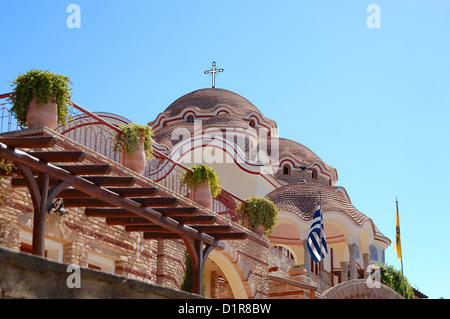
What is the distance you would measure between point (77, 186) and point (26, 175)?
0.99 meters

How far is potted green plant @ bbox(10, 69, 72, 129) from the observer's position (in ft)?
36.4

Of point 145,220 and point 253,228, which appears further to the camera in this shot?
point 253,228

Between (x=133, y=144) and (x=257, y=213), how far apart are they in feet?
16.1

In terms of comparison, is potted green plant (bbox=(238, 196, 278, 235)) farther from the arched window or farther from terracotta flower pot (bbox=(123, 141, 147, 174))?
the arched window

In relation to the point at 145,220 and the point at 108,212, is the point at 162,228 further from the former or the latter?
the point at 108,212

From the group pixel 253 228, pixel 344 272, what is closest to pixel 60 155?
pixel 253 228

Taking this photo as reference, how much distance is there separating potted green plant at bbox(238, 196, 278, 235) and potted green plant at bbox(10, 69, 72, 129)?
684cm

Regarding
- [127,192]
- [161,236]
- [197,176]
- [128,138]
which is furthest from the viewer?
[197,176]

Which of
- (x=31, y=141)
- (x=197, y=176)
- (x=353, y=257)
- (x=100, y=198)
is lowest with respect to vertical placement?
(x=100, y=198)

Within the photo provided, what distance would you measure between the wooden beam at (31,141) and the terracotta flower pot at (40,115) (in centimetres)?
167

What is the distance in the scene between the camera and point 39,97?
437 inches

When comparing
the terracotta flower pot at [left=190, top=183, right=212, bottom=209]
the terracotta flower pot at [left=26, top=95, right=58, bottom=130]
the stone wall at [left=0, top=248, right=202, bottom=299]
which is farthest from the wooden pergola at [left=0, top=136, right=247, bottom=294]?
the stone wall at [left=0, top=248, right=202, bottom=299]

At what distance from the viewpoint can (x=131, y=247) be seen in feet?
42.8
